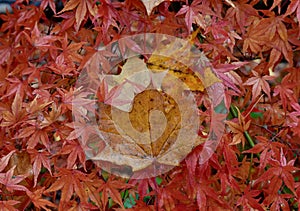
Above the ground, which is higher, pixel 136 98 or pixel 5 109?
pixel 136 98

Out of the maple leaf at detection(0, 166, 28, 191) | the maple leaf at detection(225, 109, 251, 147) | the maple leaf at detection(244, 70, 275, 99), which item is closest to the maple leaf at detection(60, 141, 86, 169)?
the maple leaf at detection(0, 166, 28, 191)

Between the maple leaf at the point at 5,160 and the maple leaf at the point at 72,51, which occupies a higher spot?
the maple leaf at the point at 72,51

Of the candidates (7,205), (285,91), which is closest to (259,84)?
(285,91)

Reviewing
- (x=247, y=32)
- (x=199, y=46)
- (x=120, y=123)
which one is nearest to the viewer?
(x=120, y=123)

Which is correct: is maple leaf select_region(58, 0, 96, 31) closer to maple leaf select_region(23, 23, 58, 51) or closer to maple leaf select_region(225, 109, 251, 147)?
maple leaf select_region(23, 23, 58, 51)

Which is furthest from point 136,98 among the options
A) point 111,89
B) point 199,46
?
point 199,46

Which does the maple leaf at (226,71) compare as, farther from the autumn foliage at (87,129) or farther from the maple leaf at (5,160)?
the maple leaf at (5,160)

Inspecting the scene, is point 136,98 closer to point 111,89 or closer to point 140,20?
point 111,89

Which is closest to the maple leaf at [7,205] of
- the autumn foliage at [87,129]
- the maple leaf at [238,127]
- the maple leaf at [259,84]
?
the autumn foliage at [87,129]

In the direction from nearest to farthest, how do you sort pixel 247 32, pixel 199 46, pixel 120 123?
pixel 120 123 < pixel 199 46 < pixel 247 32
